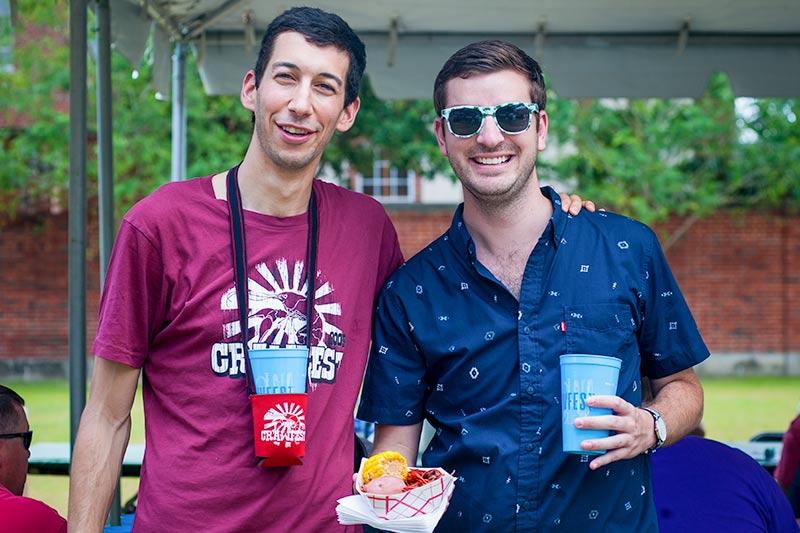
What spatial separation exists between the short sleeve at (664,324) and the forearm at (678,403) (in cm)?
3

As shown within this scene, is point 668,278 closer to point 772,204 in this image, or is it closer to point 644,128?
point 644,128

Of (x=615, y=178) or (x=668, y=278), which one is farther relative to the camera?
(x=615, y=178)

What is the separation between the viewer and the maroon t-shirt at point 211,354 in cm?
246

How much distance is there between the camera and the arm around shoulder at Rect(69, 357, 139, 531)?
248 centimetres

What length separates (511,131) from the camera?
8.43 feet

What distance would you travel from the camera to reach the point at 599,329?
2.50 meters

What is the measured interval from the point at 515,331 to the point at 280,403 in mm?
607

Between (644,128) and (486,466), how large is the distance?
18729 mm

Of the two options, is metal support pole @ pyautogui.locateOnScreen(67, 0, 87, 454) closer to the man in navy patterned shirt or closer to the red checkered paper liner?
the man in navy patterned shirt

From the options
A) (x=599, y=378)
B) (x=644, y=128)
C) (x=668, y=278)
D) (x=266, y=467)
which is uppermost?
(x=644, y=128)

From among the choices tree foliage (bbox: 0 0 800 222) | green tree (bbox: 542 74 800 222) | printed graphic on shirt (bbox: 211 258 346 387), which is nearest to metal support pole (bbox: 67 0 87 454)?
printed graphic on shirt (bbox: 211 258 346 387)

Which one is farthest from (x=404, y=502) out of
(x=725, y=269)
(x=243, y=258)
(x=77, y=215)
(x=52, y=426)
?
(x=725, y=269)

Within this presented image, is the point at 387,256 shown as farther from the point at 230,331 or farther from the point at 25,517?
the point at 25,517

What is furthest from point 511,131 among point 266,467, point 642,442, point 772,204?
point 772,204
